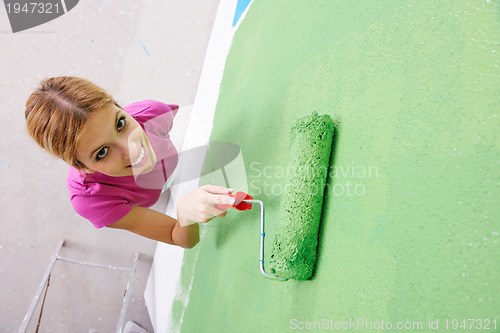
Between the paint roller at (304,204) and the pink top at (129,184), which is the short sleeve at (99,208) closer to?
the pink top at (129,184)

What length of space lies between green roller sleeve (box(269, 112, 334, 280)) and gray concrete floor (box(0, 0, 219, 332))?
1.42 metres

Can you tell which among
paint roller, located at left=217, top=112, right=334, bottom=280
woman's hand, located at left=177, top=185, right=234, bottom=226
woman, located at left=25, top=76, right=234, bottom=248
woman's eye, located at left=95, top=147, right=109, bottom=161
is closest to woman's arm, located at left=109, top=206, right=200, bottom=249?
woman, located at left=25, top=76, right=234, bottom=248

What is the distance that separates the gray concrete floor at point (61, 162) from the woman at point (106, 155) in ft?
2.91

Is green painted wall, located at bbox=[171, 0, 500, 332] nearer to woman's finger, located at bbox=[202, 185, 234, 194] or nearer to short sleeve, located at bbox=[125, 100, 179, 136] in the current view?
woman's finger, located at bbox=[202, 185, 234, 194]

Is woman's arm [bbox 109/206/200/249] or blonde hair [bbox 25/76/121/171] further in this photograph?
woman's arm [bbox 109/206/200/249]

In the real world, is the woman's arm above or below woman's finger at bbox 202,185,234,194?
below

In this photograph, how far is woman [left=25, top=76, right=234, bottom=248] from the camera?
80cm

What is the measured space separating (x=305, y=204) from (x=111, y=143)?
0.51 metres

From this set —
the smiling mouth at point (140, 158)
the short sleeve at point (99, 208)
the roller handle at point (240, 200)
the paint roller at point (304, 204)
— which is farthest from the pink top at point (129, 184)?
the paint roller at point (304, 204)

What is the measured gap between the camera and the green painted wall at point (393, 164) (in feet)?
1.34

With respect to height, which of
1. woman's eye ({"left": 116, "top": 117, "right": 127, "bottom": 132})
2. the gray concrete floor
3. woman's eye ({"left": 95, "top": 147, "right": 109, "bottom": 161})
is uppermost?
woman's eye ({"left": 116, "top": 117, "right": 127, "bottom": 132})

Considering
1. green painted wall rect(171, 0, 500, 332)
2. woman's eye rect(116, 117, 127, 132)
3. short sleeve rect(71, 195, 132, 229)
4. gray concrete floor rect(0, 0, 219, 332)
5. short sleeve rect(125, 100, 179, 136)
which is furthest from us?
gray concrete floor rect(0, 0, 219, 332)

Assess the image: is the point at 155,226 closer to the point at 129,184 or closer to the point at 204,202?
the point at 129,184

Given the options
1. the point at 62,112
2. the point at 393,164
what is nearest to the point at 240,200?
the point at 393,164
